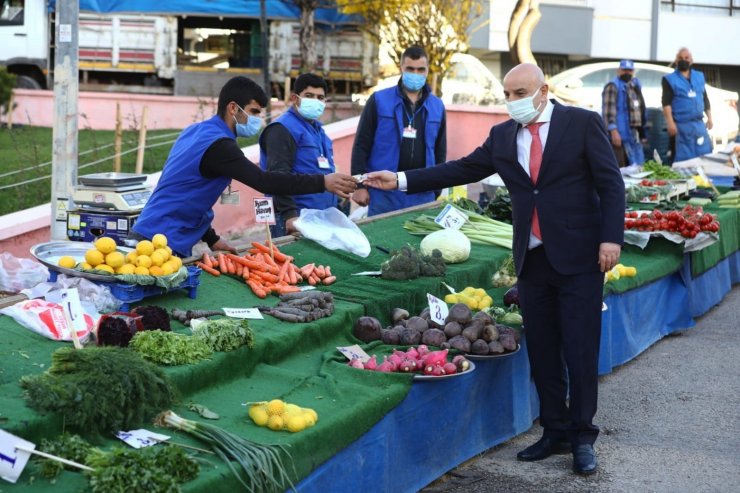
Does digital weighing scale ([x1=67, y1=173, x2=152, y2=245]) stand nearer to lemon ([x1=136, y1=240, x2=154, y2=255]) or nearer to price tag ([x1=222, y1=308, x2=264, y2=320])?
lemon ([x1=136, y1=240, x2=154, y2=255])

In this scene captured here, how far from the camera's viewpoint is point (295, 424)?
439 cm

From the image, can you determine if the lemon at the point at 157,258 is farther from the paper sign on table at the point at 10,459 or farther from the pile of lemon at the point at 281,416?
the paper sign on table at the point at 10,459

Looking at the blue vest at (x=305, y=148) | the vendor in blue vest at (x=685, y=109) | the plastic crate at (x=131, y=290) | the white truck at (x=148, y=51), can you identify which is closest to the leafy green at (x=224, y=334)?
the plastic crate at (x=131, y=290)

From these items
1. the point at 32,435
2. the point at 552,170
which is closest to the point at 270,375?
the point at 32,435

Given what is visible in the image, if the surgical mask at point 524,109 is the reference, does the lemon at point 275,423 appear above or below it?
below

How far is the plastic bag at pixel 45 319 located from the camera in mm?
4941

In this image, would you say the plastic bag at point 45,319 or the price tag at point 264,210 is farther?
the price tag at point 264,210

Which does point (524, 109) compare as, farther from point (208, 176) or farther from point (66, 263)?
point (66, 263)

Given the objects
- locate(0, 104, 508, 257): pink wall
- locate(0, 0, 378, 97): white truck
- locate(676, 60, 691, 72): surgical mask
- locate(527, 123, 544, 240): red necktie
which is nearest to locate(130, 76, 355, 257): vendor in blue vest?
locate(527, 123, 544, 240): red necktie

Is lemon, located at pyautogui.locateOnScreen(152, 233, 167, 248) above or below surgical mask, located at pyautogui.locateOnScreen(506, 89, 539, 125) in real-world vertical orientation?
below

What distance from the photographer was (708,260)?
32.5 feet

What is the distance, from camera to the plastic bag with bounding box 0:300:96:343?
195 inches

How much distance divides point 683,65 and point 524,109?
34.1 feet

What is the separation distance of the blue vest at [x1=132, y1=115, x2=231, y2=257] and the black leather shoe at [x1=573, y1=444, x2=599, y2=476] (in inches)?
98.5
